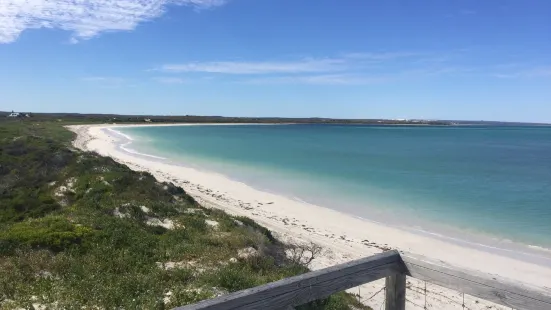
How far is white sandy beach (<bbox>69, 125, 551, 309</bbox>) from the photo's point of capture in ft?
35.3

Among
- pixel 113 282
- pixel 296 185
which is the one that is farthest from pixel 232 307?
pixel 296 185

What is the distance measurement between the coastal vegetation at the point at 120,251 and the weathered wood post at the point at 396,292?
9.30 feet

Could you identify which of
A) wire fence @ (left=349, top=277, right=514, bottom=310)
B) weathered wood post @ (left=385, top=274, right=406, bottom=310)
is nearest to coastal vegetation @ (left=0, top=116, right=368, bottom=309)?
wire fence @ (left=349, top=277, right=514, bottom=310)

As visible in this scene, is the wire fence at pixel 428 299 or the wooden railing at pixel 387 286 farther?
the wire fence at pixel 428 299

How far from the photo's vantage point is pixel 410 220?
1962cm

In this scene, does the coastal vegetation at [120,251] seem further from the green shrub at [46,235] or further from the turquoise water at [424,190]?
the turquoise water at [424,190]

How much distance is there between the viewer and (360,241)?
15758 millimetres

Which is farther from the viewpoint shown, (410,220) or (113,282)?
(410,220)

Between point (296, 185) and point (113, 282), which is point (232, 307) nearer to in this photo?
point (113, 282)

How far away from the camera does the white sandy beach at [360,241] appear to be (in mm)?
10771

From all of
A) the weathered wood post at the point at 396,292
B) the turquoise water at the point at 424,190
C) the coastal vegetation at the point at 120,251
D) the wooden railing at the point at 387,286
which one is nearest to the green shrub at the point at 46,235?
the coastal vegetation at the point at 120,251

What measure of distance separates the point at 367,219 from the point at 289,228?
4.46 m

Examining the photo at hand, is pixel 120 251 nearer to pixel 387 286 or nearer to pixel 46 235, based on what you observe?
pixel 46 235

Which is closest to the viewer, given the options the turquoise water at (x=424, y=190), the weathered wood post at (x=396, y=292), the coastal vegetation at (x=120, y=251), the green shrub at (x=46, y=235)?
the weathered wood post at (x=396, y=292)
